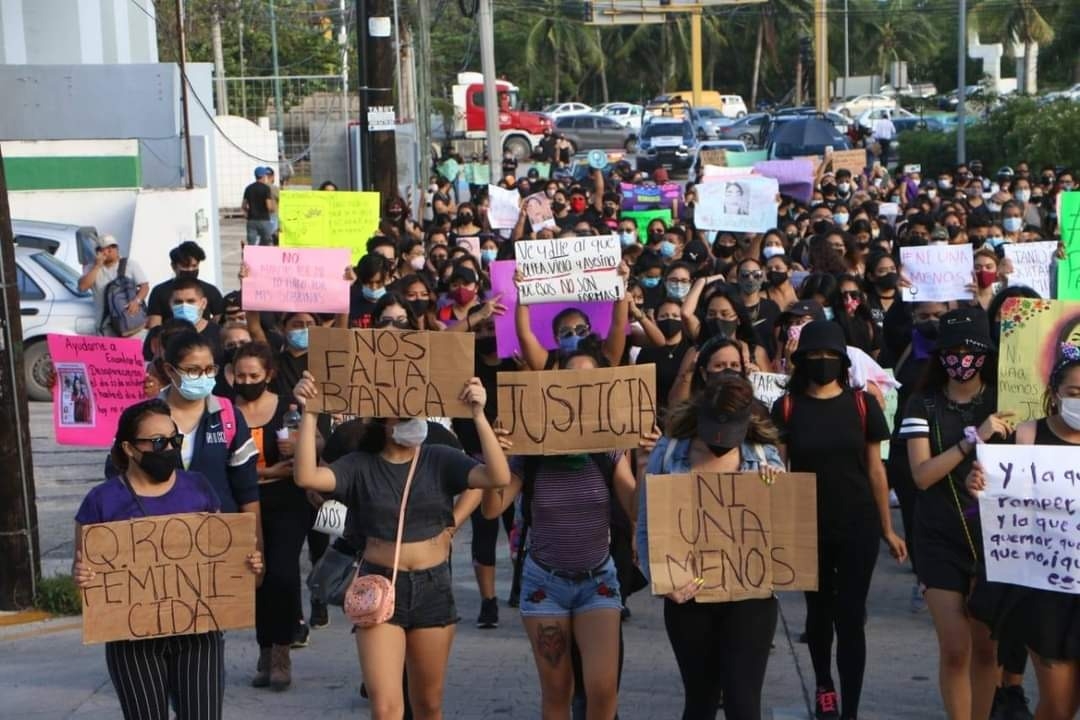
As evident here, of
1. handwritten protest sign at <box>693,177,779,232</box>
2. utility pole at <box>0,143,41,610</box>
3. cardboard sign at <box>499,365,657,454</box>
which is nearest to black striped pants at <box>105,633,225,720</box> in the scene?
cardboard sign at <box>499,365,657,454</box>

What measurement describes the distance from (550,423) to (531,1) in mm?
75456

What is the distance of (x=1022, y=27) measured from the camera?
211 ft

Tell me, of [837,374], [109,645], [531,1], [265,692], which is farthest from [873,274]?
[531,1]

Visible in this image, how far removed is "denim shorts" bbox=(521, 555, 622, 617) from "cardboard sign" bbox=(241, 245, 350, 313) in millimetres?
4428

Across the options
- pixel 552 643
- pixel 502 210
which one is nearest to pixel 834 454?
pixel 552 643

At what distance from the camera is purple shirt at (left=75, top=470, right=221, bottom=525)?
5.77m

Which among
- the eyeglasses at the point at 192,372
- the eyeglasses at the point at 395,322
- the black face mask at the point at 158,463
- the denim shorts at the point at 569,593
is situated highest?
the eyeglasses at the point at 395,322

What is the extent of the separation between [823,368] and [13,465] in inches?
185

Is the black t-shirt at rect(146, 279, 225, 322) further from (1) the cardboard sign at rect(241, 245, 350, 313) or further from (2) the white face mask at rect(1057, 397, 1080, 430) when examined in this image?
(2) the white face mask at rect(1057, 397, 1080, 430)

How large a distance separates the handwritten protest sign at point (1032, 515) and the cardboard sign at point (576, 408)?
1.31 meters

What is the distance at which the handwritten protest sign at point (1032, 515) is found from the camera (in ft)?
18.4

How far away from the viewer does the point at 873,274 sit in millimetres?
11359

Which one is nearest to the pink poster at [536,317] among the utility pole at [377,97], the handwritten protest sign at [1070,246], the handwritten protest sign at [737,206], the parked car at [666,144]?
the handwritten protest sign at [1070,246]

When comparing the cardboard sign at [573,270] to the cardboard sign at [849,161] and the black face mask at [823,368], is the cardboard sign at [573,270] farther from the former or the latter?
the cardboard sign at [849,161]
